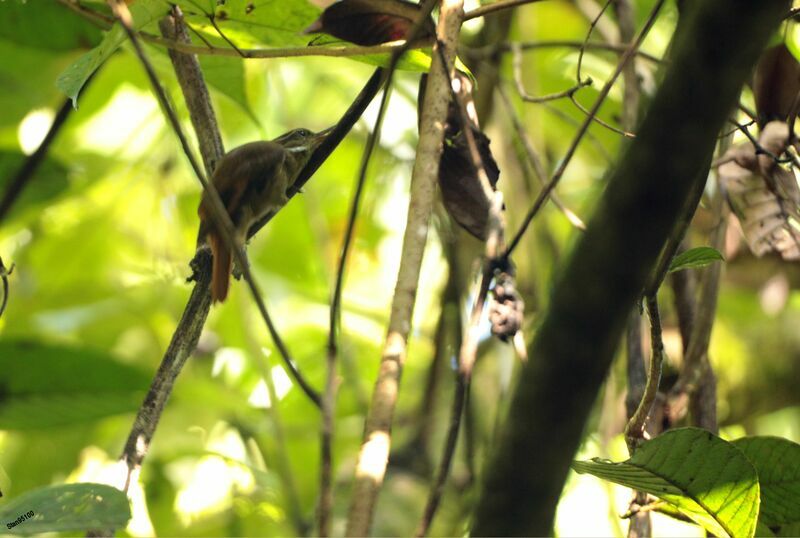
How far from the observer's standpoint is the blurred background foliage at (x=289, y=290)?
1.85 meters

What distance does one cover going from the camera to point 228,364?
2514mm

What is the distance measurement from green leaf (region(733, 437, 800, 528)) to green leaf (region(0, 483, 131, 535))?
0.67 metres

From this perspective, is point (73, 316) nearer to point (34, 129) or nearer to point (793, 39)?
point (34, 129)

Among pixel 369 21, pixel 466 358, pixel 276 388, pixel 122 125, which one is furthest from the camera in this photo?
pixel 122 125

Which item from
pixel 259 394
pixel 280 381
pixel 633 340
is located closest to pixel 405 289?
pixel 633 340

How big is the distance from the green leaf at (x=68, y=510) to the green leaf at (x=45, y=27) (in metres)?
0.89

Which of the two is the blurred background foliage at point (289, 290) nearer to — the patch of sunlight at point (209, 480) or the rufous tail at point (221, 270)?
the patch of sunlight at point (209, 480)

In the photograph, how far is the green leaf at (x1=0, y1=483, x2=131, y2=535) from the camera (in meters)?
0.77

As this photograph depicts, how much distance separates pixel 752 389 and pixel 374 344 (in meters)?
0.95

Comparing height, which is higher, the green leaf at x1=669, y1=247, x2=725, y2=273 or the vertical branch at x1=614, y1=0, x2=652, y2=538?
the vertical branch at x1=614, y1=0, x2=652, y2=538

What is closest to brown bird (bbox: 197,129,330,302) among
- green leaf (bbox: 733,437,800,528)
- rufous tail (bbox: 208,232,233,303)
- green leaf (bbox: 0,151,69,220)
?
rufous tail (bbox: 208,232,233,303)

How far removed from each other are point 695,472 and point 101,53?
73 cm

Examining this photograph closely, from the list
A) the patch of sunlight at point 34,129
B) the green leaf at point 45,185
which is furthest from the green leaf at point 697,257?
the patch of sunlight at point 34,129

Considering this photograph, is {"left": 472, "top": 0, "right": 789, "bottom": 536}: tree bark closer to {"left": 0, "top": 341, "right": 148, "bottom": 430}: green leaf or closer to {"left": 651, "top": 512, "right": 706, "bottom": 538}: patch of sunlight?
{"left": 0, "top": 341, "right": 148, "bottom": 430}: green leaf
